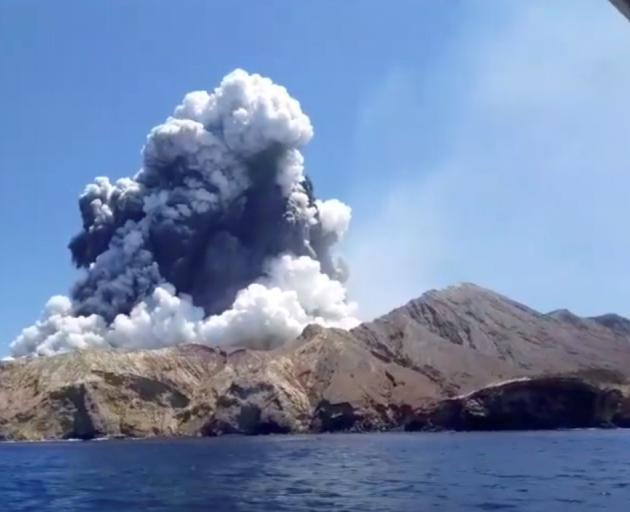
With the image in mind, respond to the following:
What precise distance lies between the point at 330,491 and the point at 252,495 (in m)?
5.81

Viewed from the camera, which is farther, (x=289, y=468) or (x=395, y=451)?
(x=395, y=451)

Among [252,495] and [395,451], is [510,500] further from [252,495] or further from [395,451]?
[395,451]

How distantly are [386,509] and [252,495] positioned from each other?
43.2 feet

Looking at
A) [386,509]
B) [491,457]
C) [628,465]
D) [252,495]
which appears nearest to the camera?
[386,509]

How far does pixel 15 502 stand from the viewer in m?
69.1

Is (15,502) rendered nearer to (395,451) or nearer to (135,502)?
(135,502)

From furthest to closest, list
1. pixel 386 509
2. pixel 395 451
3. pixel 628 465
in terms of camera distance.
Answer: pixel 395 451 < pixel 628 465 < pixel 386 509

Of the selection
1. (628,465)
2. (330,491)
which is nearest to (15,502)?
(330,491)

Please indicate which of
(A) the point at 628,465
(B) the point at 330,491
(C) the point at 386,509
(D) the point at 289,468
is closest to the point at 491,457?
(A) the point at 628,465

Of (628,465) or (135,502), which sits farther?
(628,465)

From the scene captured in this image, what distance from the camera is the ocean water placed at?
62.2 meters

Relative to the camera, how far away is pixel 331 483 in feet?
257

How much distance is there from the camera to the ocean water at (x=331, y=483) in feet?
204

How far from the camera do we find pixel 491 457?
118 meters
